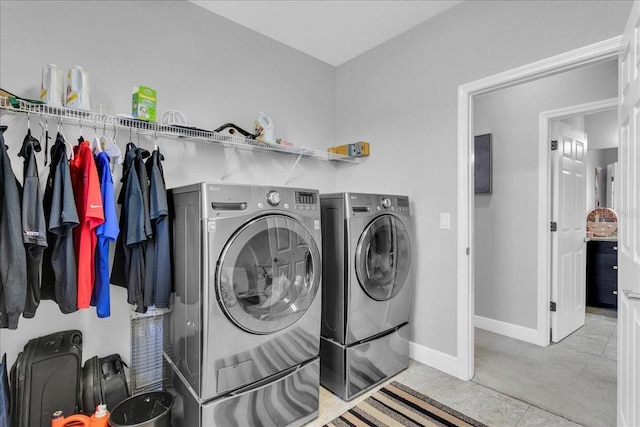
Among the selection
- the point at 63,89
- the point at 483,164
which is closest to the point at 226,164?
the point at 63,89

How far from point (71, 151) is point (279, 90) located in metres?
1.62

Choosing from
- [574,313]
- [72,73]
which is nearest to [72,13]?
[72,73]

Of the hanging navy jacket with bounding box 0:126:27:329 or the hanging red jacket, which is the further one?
the hanging red jacket

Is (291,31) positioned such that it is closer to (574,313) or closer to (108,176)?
(108,176)

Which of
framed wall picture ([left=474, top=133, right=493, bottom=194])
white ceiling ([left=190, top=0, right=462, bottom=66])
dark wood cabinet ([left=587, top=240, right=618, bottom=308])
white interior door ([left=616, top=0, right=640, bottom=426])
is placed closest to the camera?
white interior door ([left=616, top=0, right=640, bottom=426])

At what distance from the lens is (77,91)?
161cm

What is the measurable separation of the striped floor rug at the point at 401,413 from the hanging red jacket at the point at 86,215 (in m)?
1.49

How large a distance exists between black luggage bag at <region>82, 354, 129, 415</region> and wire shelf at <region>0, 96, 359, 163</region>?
1302mm

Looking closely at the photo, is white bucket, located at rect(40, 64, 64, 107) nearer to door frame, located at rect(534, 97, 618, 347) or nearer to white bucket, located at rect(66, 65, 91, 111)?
white bucket, located at rect(66, 65, 91, 111)

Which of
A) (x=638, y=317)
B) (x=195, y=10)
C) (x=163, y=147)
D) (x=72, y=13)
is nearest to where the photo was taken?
(x=638, y=317)

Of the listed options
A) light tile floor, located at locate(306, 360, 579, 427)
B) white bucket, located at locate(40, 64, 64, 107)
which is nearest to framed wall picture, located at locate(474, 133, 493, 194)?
light tile floor, located at locate(306, 360, 579, 427)

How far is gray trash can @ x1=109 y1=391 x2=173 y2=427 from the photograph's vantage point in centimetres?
152

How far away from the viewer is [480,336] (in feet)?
10.2

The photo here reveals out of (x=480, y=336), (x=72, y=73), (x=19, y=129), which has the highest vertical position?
(x=72, y=73)
